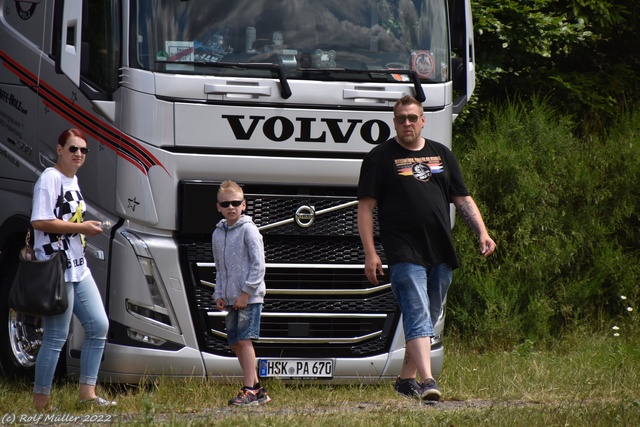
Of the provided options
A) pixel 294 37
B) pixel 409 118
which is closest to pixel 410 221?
pixel 409 118

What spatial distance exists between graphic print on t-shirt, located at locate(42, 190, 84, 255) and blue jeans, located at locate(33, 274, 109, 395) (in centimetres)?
25

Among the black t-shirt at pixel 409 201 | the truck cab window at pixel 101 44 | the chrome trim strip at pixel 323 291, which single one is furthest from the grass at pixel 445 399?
the truck cab window at pixel 101 44

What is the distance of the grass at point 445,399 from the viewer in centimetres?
680

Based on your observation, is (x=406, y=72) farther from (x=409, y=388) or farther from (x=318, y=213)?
(x=409, y=388)

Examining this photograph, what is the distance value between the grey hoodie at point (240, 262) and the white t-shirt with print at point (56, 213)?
2.94 ft

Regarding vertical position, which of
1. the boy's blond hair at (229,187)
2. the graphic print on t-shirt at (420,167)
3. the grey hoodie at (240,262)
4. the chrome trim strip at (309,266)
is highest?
the graphic print on t-shirt at (420,167)

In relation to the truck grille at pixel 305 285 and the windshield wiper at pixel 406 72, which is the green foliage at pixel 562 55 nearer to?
the windshield wiper at pixel 406 72

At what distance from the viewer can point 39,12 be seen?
29.6 feet

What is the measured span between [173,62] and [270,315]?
1.91 meters

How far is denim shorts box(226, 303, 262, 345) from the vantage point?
25.4 ft

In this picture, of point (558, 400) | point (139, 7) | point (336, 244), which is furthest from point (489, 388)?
point (139, 7)

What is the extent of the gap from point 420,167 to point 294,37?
146 cm

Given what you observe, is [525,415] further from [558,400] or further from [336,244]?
[336,244]

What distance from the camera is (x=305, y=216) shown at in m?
8.38
